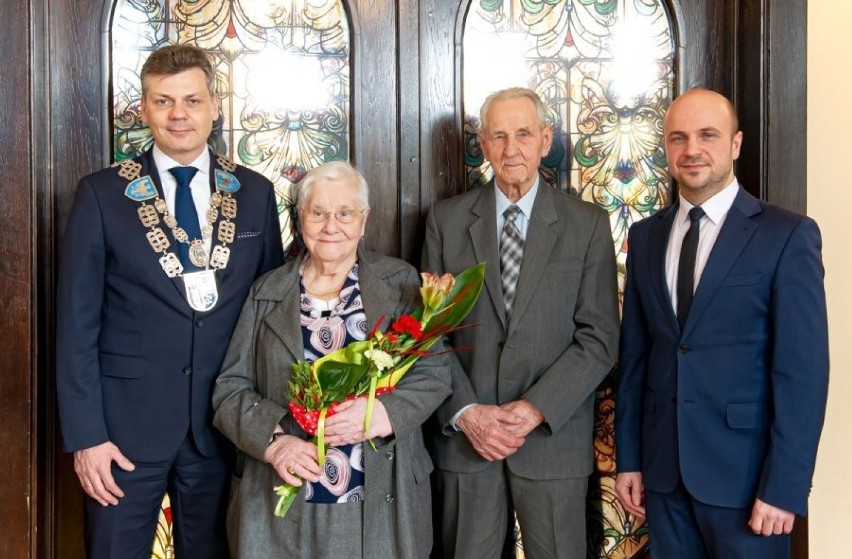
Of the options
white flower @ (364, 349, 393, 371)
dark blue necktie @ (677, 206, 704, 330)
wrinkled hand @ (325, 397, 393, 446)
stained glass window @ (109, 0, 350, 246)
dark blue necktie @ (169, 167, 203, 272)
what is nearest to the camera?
white flower @ (364, 349, 393, 371)

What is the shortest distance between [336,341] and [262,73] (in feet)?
3.66

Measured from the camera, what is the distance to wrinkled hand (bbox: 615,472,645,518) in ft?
8.09

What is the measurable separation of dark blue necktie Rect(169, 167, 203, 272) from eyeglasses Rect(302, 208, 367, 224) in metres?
0.35

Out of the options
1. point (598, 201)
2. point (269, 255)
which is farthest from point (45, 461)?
point (598, 201)

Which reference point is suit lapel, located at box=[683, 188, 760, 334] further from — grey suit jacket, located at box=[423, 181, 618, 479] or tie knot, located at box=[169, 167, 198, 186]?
tie knot, located at box=[169, 167, 198, 186]

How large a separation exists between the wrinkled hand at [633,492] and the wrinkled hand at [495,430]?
339mm

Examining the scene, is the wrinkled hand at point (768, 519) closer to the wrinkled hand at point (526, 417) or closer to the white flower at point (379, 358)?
the wrinkled hand at point (526, 417)

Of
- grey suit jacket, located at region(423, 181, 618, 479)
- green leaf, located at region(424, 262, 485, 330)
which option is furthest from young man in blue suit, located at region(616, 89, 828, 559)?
green leaf, located at region(424, 262, 485, 330)

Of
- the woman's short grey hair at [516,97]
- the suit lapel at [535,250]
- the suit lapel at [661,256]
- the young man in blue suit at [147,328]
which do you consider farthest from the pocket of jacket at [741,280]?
the young man in blue suit at [147,328]

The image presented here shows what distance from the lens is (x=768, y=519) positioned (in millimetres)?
2115

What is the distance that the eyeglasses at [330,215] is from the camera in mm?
2299

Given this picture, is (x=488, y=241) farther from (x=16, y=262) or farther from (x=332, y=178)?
(x=16, y=262)

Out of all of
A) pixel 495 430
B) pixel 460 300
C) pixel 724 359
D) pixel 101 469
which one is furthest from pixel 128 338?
pixel 724 359

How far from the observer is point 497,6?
9.71 ft
